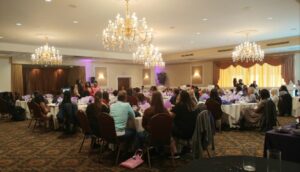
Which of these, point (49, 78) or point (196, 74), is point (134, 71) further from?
point (49, 78)

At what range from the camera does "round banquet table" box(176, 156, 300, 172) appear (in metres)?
1.61

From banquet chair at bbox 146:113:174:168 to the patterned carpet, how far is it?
0.43m

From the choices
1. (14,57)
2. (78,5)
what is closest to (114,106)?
(78,5)

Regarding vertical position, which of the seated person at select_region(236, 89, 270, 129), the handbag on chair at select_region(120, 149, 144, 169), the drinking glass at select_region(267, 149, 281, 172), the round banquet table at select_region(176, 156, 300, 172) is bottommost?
the handbag on chair at select_region(120, 149, 144, 169)

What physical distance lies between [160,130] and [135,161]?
2.45ft

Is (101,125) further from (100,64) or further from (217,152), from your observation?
(100,64)

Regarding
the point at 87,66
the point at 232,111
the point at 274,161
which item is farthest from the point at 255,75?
the point at 274,161

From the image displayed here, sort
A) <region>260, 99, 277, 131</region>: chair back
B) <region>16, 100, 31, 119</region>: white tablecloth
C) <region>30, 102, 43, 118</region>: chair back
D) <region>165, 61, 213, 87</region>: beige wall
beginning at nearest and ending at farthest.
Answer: <region>260, 99, 277, 131</region>: chair back → <region>30, 102, 43, 118</region>: chair back → <region>16, 100, 31, 119</region>: white tablecloth → <region>165, 61, 213, 87</region>: beige wall

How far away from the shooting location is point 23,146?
18.2 feet

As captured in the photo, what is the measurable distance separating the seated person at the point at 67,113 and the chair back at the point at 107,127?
2619 millimetres

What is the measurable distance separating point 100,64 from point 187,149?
12.0 metres

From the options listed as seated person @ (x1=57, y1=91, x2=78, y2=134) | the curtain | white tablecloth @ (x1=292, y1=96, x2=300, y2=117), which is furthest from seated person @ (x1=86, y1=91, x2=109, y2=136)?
the curtain

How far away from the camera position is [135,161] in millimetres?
4062

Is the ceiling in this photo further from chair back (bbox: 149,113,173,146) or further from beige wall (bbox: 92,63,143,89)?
beige wall (bbox: 92,63,143,89)
